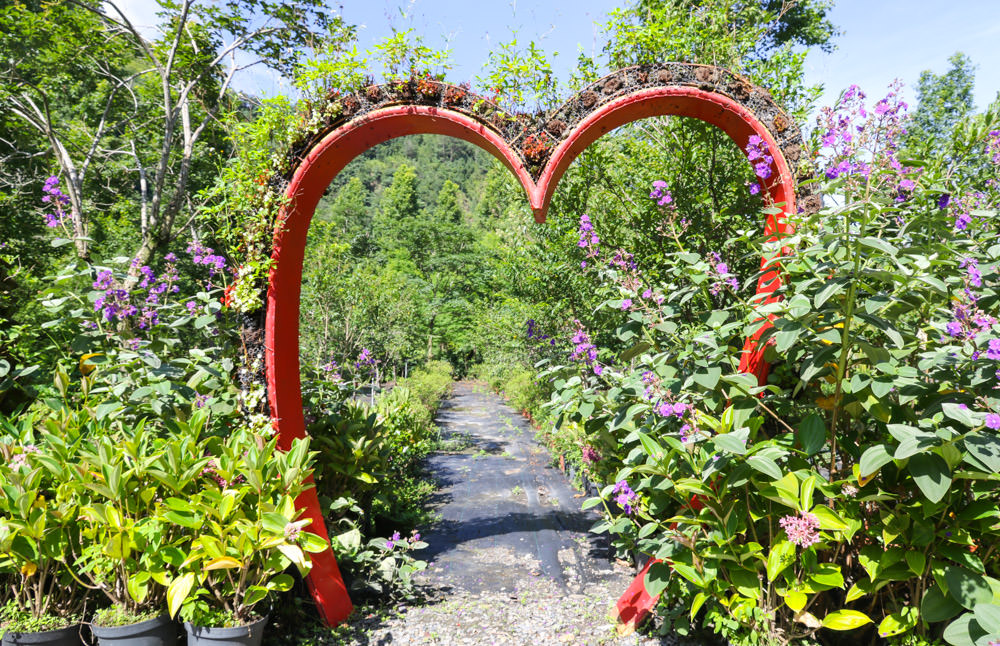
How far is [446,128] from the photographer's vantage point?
9.06ft

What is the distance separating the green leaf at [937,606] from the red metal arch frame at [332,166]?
1.20 metres

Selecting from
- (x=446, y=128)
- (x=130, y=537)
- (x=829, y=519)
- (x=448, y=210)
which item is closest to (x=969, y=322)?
(x=829, y=519)

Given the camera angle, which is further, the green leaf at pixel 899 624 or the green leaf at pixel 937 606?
the green leaf at pixel 899 624

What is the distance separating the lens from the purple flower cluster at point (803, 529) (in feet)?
5.42

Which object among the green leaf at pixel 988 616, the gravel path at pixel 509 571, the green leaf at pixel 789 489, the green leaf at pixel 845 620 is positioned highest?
the green leaf at pixel 789 489

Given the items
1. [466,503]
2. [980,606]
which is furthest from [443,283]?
[980,606]

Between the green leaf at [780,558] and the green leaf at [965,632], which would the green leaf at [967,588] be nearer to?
the green leaf at [965,632]

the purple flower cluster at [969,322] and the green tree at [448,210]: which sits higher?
the green tree at [448,210]

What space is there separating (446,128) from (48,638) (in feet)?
9.45

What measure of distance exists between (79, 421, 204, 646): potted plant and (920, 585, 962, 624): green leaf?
2691 millimetres

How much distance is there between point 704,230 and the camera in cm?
391

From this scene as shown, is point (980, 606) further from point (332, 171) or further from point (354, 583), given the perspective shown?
point (332, 171)

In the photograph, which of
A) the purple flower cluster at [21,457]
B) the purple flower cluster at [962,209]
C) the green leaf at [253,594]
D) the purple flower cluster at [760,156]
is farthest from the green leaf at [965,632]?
the purple flower cluster at [21,457]

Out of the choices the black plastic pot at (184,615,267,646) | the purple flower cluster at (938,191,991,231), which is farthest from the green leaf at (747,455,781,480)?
the black plastic pot at (184,615,267,646)
